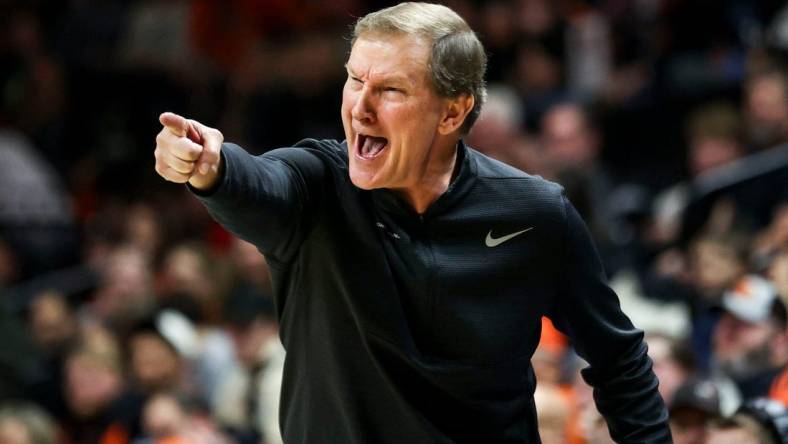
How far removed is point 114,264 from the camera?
26.8 ft

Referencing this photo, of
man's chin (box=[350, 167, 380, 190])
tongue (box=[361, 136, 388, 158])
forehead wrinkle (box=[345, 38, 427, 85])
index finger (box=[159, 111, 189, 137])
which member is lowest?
man's chin (box=[350, 167, 380, 190])

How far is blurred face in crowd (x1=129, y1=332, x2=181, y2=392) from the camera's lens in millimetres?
6805

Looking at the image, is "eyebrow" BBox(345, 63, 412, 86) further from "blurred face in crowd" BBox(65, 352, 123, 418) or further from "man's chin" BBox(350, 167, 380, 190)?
"blurred face in crowd" BBox(65, 352, 123, 418)

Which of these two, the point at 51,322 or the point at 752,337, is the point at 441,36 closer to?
the point at 752,337

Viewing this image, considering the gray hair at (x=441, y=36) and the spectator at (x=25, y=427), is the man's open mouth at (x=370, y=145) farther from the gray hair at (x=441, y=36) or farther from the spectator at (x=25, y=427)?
the spectator at (x=25, y=427)

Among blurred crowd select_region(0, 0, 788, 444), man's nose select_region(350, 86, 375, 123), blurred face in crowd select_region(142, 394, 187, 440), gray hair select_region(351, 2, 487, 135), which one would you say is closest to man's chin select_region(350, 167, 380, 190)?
man's nose select_region(350, 86, 375, 123)

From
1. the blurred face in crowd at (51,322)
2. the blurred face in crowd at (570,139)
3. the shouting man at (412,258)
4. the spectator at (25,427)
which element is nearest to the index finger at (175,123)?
the shouting man at (412,258)

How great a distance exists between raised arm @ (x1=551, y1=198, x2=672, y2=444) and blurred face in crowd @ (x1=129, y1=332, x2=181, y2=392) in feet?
13.7

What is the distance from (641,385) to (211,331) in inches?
188

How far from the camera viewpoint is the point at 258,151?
9242mm

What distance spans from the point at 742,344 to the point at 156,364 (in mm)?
3086

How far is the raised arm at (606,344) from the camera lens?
9.22ft

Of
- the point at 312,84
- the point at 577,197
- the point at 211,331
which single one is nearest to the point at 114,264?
the point at 211,331

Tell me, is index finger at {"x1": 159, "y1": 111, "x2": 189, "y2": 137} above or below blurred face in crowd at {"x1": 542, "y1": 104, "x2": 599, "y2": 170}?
above
